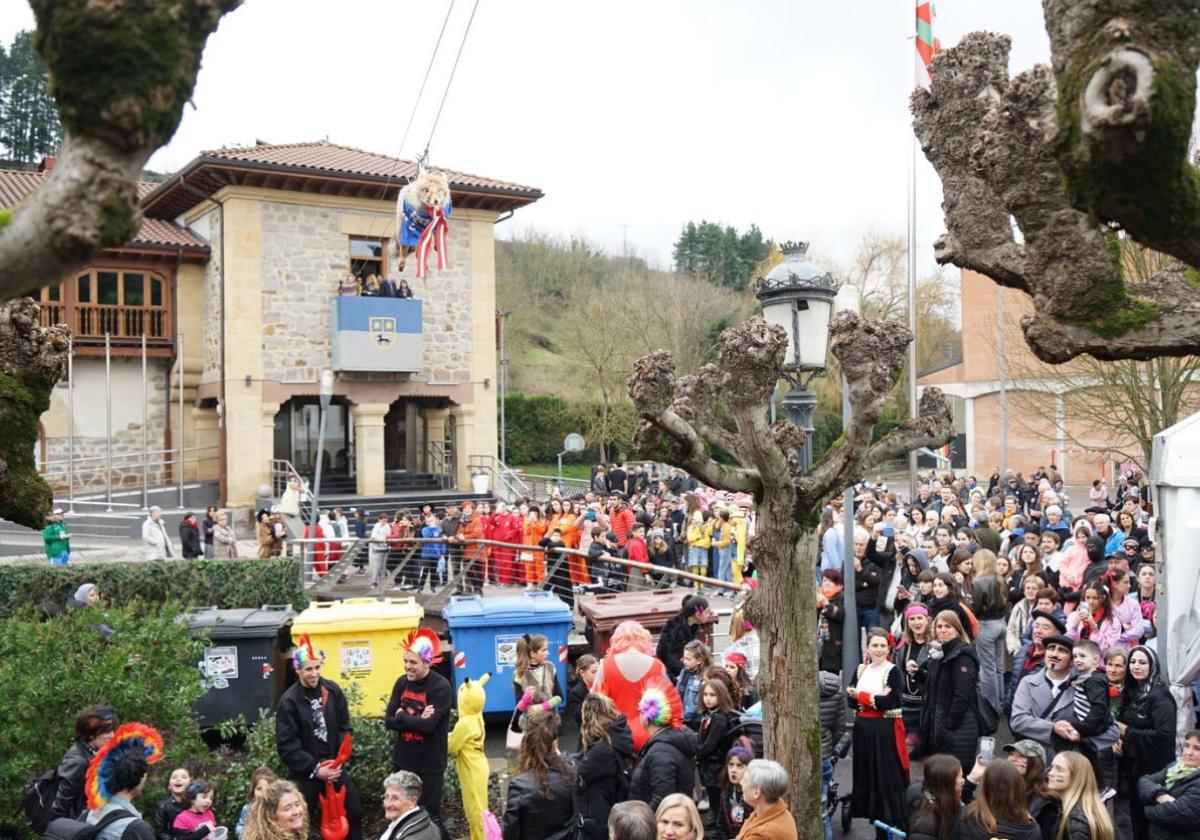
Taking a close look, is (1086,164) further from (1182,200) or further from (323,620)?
(323,620)

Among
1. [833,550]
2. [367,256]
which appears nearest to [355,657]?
[833,550]

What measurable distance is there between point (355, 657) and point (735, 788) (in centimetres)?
466

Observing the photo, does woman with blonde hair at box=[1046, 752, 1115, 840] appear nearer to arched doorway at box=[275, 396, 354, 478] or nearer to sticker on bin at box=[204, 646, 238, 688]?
sticker on bin at box=[204, 646, 238, 688]

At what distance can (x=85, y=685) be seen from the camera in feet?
22.5

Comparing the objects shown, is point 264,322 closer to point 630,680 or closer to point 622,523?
point 622,523

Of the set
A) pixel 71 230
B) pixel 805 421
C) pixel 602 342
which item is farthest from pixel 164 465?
pixel 71 230

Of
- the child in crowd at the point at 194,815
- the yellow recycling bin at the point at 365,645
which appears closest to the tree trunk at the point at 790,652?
the child in crowd at the point at 194,815

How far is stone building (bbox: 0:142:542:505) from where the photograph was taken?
26250 mm

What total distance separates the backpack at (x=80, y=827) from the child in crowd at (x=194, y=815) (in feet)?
1.26

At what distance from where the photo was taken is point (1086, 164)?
3539 millimetres

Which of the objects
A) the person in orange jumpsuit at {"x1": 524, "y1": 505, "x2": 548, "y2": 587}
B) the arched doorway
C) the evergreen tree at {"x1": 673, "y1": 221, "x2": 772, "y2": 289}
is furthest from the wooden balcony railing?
the evergreen tree at {"x1": 673, "y1": 221, "x2": 772, "y2": 289}

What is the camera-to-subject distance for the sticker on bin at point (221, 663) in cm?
936

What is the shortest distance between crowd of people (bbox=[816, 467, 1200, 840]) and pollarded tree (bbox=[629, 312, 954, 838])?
2.54 ft

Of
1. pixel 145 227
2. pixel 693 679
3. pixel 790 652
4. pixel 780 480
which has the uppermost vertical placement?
pixel 145 227
